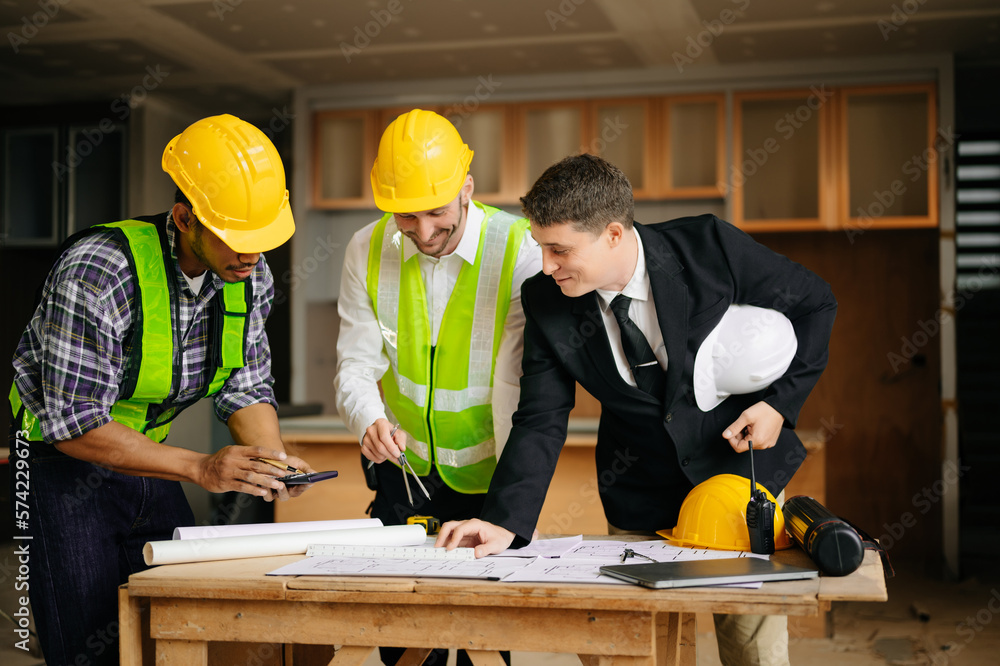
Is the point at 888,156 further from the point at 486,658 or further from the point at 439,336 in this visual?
the point at 486,658

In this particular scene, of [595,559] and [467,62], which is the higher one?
[467,62]

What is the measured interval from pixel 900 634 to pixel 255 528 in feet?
9.81

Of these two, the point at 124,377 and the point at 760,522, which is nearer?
the point at 760,522

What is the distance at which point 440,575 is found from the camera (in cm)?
153

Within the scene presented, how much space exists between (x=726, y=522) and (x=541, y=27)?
3207mm

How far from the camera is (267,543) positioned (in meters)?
1.77

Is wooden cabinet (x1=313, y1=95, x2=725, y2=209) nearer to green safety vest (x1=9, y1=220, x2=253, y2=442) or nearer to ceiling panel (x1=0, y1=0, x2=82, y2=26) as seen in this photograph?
ceiling panel (x1=0, y1=0, x2=82, y2=26)

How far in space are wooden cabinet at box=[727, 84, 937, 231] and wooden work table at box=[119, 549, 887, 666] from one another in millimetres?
3565

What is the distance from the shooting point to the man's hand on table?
5.69ft

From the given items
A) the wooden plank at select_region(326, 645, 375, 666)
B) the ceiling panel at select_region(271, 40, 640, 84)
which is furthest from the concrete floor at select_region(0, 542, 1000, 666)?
the ceiling panel at select_region(271, 40, 640, 84)

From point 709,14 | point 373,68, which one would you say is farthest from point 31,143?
point 709,14

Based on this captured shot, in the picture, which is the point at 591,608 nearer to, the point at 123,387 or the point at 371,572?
the point at 371,572

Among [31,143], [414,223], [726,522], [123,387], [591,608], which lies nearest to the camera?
[591,608]

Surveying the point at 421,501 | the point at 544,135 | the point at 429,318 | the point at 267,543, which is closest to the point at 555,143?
the point at 544,135
